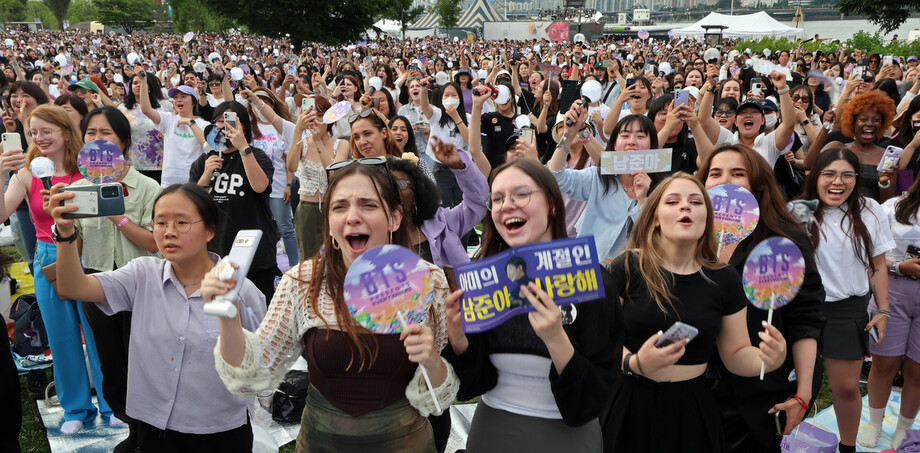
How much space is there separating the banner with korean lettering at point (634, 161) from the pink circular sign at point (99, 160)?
8.59 ft

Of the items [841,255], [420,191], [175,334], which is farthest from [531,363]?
[841,255]

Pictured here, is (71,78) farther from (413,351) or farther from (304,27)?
(304,27)

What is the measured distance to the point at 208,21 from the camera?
247 feet

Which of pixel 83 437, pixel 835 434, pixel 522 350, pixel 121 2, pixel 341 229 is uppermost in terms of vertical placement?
pixel 121 2

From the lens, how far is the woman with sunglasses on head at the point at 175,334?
262 cm

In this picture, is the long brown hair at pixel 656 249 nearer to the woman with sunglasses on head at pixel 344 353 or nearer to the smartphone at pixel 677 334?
the smartphone at pixel 677 334

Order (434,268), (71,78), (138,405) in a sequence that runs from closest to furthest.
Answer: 1. (434,268)
2. (138,405)
3. (71,78)

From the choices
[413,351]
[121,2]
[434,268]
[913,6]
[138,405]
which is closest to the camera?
[413,351]

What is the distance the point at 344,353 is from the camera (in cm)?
205

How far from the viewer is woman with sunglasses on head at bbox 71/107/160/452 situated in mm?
3486

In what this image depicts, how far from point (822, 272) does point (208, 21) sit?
81.9 meters

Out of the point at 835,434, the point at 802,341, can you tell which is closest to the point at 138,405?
the point at 802,341

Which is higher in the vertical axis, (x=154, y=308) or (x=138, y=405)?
(x=154, y=308)

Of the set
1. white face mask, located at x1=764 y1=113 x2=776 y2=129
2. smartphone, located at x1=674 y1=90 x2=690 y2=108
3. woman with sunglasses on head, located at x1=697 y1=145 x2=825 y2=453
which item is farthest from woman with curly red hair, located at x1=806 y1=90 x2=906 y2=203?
woman with sunglasses on head, located at x1=697 y1=145 x2=825 y2=453
